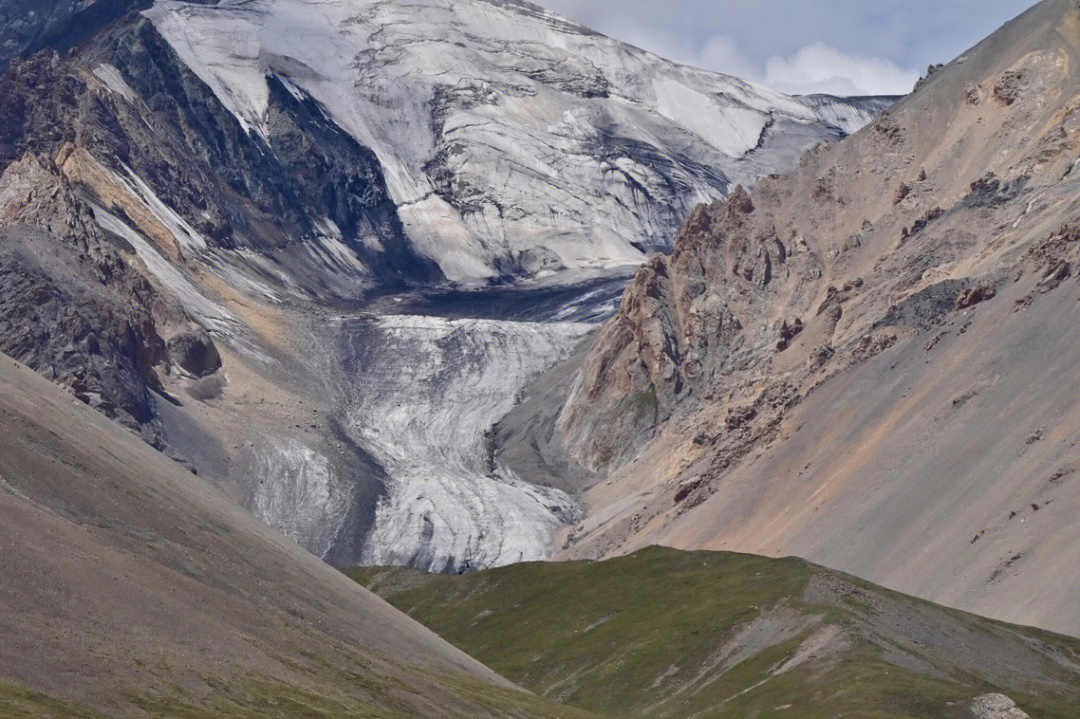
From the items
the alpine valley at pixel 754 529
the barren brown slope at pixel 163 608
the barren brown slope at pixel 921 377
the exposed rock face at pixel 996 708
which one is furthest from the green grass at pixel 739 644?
the barren brown slope at pixel 921 377

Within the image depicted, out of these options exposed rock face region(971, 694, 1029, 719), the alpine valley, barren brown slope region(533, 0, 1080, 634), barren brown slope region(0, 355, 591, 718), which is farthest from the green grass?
barren brown slope region(533, 0, 1080, 634)

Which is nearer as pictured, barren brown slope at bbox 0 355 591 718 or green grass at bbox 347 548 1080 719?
barren brown slope at bbox 0 355 591 718

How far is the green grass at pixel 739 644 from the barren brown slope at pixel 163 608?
8.87 metres

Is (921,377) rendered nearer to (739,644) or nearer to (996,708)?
(739,644)

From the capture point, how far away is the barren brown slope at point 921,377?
363ft

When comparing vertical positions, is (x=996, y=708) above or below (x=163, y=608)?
above

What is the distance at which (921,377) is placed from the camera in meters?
139

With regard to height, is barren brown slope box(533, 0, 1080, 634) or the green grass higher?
barren brown slope box(533, 0, 1080, 634)

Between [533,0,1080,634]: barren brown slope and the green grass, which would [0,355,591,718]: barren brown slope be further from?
[533,0,1080,634]: barren brown slope

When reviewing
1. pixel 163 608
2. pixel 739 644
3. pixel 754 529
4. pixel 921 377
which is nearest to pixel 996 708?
pixel 739 644

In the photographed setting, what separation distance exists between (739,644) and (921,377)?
5530 centimetres

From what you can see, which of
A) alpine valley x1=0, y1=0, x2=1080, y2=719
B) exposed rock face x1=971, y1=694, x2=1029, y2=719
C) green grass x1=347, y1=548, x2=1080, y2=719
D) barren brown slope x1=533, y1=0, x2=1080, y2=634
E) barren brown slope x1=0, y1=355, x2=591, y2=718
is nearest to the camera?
barren brown slope x1=0, y1=355, x2=591, y2=718

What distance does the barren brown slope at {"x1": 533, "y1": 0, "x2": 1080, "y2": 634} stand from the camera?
110625 mm

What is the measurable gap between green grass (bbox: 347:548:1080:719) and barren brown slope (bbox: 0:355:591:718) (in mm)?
8874
